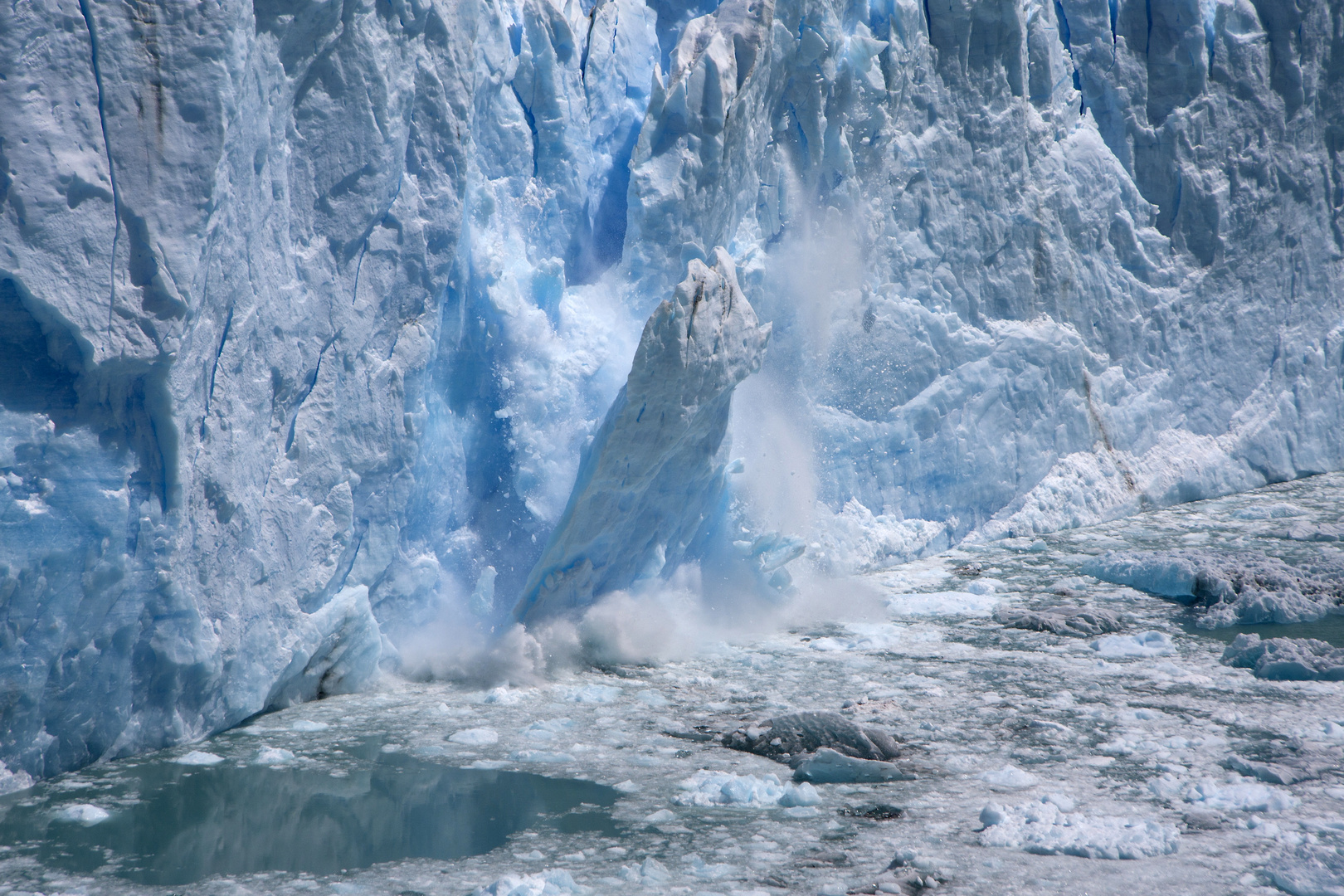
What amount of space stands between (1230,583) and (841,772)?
10.3ft

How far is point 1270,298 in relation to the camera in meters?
8.23

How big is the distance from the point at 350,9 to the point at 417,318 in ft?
3.80

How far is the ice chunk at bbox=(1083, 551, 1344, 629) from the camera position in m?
5.00

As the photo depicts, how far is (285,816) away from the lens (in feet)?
9.66

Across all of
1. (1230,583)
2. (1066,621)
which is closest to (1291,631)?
(1230,583)

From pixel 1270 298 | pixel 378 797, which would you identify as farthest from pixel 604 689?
pixel 1270 298

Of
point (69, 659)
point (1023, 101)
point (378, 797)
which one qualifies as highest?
point (1023, 101)

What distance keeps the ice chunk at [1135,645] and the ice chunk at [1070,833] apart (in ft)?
6.00

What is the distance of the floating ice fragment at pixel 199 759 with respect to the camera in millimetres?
3223

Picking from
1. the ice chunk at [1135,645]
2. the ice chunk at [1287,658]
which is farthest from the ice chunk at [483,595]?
the ice chunk at [1287,658]

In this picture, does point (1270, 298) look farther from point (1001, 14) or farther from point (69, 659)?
point (69, 659)

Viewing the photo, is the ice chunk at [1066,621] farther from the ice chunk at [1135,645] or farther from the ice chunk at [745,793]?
the ice chunk at [745,793]

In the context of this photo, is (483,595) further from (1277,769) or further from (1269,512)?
(1269,512)

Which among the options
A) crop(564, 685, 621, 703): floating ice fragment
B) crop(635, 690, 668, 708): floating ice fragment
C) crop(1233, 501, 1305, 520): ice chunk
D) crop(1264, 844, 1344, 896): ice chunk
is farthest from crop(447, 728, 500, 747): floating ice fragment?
crop(1233, 501, 1305, 520): ice chunk
